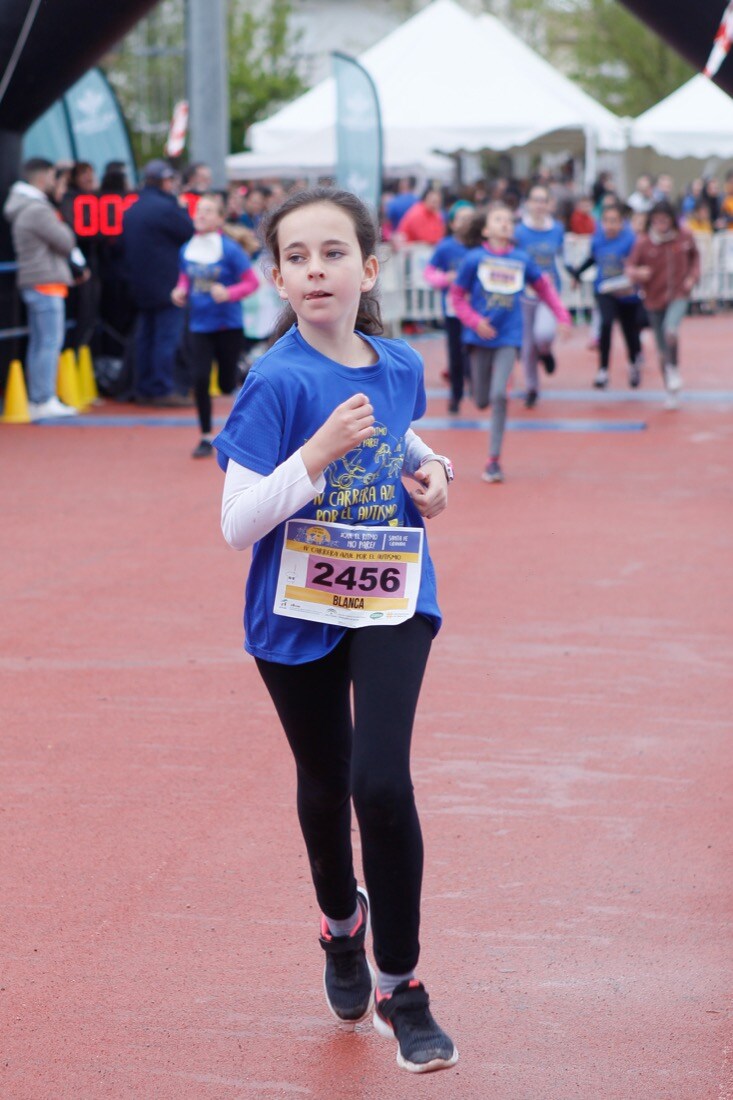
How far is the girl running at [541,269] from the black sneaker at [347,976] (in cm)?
1165

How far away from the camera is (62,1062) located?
3.25 meters

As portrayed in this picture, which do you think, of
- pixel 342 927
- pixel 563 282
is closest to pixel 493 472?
pixel 342 927

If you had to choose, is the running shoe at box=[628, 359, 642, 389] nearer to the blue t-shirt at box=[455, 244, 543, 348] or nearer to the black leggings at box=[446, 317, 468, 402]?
the black leggings at box=[446, 317, 468, 402]

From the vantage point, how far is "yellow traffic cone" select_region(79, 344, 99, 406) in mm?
15594

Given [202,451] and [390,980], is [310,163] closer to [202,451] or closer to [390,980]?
[202,451]

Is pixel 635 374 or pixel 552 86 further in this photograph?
pixel 552 86

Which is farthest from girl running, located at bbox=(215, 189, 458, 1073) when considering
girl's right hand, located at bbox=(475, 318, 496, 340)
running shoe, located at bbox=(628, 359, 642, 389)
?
running shoe, located at bbox=(628, 359, 642, 389)

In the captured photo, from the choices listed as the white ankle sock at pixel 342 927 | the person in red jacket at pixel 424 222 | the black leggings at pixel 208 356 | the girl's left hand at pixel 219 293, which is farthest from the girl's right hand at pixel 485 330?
the person in red jacket at pixel 424 222

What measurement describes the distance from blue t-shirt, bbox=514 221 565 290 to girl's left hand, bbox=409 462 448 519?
1214 cm

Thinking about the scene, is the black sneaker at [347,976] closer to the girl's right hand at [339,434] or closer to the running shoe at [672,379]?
the girl's right hand at [339,434]

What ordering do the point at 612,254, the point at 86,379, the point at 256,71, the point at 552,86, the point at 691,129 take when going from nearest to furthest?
1. the point at 86,379
2. the point at 612,254
3. the point at 552,86
4. the point at 691,129
5. the point at 256,71

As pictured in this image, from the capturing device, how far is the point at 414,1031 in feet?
9.82

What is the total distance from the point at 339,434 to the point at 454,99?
22495mm

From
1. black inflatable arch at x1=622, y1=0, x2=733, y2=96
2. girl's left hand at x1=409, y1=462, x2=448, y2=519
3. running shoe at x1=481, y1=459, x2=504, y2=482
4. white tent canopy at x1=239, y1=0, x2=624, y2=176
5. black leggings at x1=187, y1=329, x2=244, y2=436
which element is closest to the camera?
girl's left hand at x1=409, y1=462, x2=448, y2=519
